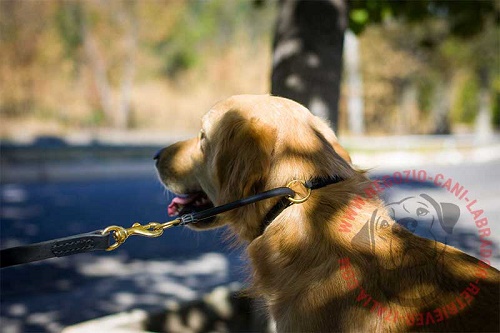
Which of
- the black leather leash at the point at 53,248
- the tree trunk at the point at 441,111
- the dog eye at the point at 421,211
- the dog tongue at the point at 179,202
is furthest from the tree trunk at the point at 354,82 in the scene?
the black leather leash at the point at 53,248

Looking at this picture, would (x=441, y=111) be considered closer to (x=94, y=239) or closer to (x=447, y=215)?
(x=447, y=215)

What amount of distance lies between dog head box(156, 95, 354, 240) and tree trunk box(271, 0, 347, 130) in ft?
4.73

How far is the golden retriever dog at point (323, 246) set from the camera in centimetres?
169

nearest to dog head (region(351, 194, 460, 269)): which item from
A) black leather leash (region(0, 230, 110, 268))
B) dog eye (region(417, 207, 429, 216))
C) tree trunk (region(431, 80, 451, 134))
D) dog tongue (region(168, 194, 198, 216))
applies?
dog eye (region(417, 207, 429, 216))

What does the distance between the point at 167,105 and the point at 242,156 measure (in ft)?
100

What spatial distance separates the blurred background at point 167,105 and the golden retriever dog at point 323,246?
0.32 meters

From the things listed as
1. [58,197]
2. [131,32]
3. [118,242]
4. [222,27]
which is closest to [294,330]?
[118,242]

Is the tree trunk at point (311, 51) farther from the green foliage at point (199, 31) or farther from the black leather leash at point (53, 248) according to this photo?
the green foliage at point (199, 31)

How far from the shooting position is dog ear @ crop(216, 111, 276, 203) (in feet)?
6.98

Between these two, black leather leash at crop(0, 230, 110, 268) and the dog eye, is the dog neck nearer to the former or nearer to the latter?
the dog eye

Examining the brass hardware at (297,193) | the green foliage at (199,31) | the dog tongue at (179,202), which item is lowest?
the dog tongue at (179,202)

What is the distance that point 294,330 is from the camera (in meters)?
1.81

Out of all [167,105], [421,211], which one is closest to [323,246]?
[421,211]

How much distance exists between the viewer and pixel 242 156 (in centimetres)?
216
